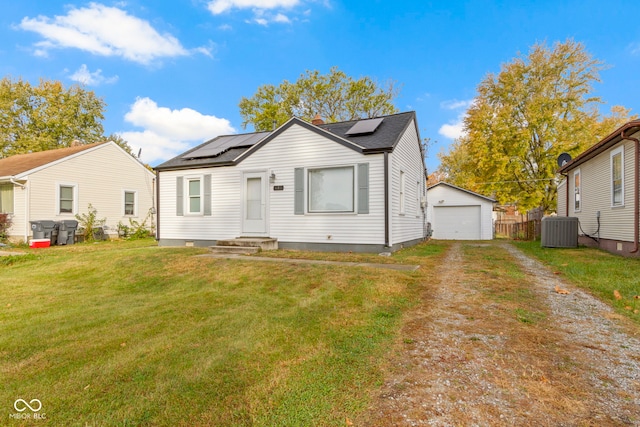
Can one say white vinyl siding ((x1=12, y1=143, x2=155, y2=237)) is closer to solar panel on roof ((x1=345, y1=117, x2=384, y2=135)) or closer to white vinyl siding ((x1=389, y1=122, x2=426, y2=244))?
solar panel on roof ((x1=345, y1=117, x2=384, y2=135))

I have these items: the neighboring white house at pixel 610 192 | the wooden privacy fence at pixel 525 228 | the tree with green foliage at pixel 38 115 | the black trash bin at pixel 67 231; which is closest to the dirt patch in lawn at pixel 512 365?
the neighboring white house at pixel 610 192

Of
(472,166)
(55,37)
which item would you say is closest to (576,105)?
(472,166)

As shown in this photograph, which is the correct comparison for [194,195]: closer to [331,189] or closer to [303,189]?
[303,189]

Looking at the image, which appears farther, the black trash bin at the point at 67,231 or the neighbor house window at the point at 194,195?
the black trash bin at the point at 67,231

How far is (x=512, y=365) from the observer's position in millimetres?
2631

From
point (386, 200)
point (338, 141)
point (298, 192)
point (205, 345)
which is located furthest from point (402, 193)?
point (205, 345)

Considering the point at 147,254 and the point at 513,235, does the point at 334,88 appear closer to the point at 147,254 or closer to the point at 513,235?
the point at 513,235

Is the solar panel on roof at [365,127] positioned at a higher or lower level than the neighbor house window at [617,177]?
higher

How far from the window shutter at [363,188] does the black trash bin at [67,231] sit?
42.5 feet

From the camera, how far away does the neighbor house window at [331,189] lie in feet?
31.0

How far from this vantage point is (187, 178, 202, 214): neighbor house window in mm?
11547

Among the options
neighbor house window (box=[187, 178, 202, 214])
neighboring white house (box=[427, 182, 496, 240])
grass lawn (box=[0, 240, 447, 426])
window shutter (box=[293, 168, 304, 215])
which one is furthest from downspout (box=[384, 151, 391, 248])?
neighboring white house (box=[427, 182, 496, 240])

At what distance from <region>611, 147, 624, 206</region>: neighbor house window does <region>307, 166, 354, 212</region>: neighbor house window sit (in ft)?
23.3

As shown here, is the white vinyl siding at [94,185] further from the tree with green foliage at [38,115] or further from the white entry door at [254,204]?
the tree with green foliage at [38,115]
